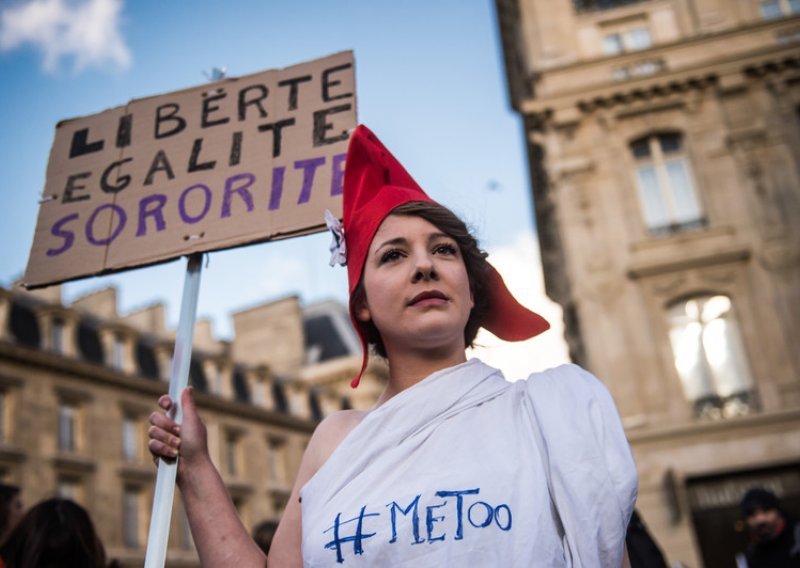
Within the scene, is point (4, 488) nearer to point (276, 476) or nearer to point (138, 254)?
point (138, 254)

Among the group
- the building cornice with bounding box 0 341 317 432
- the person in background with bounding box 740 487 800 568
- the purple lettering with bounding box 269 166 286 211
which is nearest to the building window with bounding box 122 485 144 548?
the building cornice with bounding box 0 341 317 432

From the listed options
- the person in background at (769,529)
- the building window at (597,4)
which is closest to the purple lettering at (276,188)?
the person in background at (769,529)

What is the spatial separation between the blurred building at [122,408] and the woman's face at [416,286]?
24.0m

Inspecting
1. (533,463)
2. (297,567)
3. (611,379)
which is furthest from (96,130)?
(611,379)

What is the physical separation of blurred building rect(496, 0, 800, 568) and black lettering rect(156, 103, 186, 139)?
1273cm

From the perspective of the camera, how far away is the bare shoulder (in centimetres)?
207

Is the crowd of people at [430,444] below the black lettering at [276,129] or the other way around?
below

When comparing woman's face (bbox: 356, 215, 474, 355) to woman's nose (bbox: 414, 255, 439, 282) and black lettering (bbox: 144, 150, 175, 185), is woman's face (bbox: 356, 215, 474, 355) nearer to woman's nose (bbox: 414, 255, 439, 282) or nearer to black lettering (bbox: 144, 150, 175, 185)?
woman's nose (bbox: 414, 255, 439, 282)

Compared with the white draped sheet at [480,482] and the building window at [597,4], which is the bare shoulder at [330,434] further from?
the building window at [597,4]

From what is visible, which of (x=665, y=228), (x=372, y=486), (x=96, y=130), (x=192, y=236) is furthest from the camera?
(x=665, y=228)

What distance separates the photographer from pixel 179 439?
7.39 ft

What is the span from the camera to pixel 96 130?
10.9 ft

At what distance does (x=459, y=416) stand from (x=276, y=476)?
1338 inches

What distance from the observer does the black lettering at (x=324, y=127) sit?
304 cm
